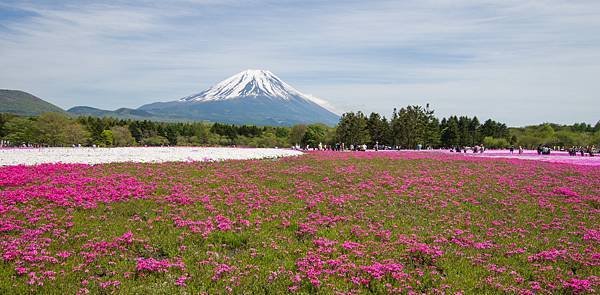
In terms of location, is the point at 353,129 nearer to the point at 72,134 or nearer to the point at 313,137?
the point at 313,137

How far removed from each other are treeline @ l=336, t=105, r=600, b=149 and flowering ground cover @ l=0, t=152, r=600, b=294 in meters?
80.6

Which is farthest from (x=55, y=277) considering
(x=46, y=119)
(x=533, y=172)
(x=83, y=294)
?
(x=46, y=119)

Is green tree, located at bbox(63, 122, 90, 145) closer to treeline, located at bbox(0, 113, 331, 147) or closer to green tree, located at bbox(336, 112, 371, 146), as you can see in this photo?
treeline, located at bbox(0, 113, 331, 147)

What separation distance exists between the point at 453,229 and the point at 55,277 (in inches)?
434

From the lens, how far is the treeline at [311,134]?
311 feet

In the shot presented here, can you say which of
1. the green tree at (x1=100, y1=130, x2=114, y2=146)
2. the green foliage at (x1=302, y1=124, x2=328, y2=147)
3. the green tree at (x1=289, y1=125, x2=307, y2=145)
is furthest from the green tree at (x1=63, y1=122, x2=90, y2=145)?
the green tree at (x1=289, y1=125, x2=307, y2=145)

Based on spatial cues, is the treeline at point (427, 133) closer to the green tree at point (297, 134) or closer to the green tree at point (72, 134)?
the green tree at point (297, 134)

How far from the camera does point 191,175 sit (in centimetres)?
2236

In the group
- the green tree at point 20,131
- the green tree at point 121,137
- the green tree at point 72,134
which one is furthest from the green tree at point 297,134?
the green tree at point 20,131

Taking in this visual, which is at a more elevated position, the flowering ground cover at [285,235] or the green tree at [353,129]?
the green tree at [353,129]

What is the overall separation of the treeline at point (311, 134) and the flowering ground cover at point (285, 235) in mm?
74762

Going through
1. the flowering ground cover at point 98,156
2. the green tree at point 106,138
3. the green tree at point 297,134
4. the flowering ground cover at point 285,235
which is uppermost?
the green tree at point 297,134

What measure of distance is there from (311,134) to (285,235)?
413 feet

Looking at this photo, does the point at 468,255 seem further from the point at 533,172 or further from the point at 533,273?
the point at 533,172
